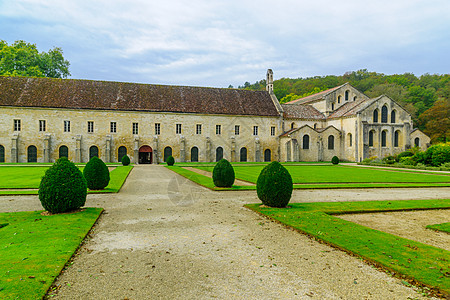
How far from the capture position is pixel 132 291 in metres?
4.39

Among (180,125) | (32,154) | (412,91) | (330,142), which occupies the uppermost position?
(412,91)

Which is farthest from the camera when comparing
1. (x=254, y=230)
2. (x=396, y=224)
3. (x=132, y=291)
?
(x=396, y=224)

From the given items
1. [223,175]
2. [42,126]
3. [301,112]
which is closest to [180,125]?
[42,126]

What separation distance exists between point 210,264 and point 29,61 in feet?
192

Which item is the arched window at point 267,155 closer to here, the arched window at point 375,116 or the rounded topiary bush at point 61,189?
the arched window at point 375,116

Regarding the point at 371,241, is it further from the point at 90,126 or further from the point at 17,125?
the point at 17,125

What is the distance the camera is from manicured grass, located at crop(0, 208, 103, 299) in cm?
441

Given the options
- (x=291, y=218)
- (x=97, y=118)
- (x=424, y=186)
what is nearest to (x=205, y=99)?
(x=97, y=118)

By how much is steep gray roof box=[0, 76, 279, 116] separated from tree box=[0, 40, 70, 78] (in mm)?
10222

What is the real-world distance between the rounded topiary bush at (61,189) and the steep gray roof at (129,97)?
1339 inches

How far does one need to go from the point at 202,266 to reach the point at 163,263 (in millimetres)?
765

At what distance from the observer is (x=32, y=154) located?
38.9m

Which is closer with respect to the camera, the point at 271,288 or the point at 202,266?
the point at 271,288

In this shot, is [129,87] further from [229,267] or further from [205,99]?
[229,267]
